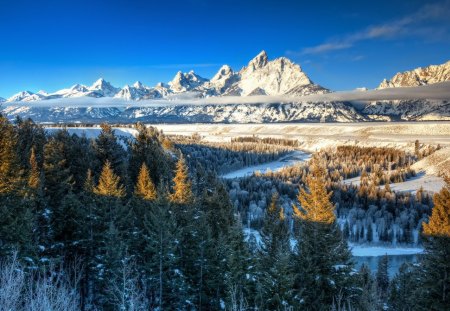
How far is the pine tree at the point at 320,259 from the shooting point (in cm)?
2125

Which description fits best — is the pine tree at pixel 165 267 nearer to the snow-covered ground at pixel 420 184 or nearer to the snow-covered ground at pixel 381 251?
the snow-covered ground at pixel 381 251

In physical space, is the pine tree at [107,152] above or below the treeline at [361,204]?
above

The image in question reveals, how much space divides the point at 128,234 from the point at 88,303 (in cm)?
683

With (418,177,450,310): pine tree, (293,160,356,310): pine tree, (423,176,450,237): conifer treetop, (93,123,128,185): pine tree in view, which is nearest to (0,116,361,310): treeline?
(293,160,356,310): pine tree

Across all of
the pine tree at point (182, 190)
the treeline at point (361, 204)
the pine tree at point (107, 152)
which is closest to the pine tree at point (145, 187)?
the pine tree at point (182, 190)

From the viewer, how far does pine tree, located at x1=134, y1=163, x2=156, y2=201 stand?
107ft

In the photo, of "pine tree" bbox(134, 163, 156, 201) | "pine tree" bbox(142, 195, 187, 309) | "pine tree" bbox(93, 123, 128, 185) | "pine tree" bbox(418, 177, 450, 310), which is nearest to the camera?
"pine tree" bbox(418, 177, 450, 310)

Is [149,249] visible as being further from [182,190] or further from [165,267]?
[182,190]

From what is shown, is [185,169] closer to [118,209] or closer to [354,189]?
[118,209]

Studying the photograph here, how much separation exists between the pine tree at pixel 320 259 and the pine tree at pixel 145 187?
1485 centimetres

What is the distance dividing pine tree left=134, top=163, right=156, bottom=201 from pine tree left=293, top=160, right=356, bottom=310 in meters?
14.8

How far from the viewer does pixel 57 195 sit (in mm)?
31109

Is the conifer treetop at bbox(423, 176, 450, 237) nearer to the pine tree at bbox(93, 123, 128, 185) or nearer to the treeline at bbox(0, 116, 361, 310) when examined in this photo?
the treeline at bbox(0, 116, 361, 310)

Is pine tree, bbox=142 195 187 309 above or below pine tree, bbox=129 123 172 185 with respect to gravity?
below
